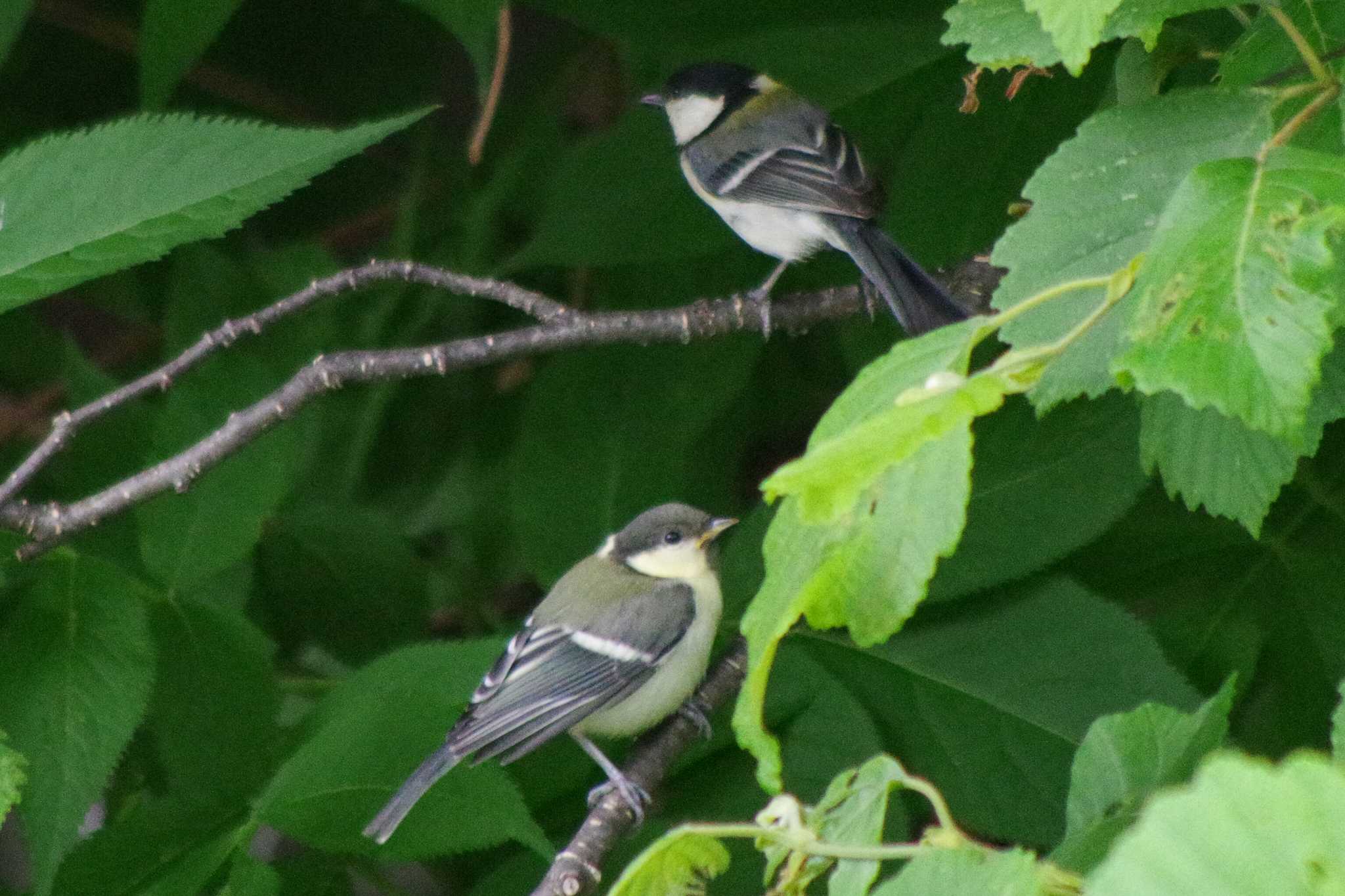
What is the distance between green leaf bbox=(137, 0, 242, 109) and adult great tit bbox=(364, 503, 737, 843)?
745 mm

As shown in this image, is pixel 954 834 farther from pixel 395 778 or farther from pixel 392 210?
pixel 392 210

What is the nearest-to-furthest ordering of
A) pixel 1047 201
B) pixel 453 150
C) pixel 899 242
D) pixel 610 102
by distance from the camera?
pixel 1047 201 < pixel 899 242 < pixel 453 150 < pixel 610 102

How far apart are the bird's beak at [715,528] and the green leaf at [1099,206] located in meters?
1.14

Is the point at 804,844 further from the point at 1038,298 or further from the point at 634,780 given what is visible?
the point at 634,780

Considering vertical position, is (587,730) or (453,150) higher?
(453,150)

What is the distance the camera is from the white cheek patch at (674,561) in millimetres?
2232

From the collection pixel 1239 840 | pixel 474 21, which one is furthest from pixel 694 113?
pixel 1239 840

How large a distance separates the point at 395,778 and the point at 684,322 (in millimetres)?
549

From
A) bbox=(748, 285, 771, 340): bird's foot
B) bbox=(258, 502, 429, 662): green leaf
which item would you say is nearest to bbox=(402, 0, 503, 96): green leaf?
bbox=(748, 285, 771, 340): bird's foot

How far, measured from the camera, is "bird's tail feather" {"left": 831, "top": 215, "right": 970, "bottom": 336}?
1.78 m

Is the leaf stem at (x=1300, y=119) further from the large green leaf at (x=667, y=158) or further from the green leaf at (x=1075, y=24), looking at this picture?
the large green leaf at (x=667, y=158)

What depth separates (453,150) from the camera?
2691 millimetres

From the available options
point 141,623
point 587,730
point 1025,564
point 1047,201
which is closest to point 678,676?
point 587,730

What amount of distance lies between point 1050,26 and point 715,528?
1327 millimetres
